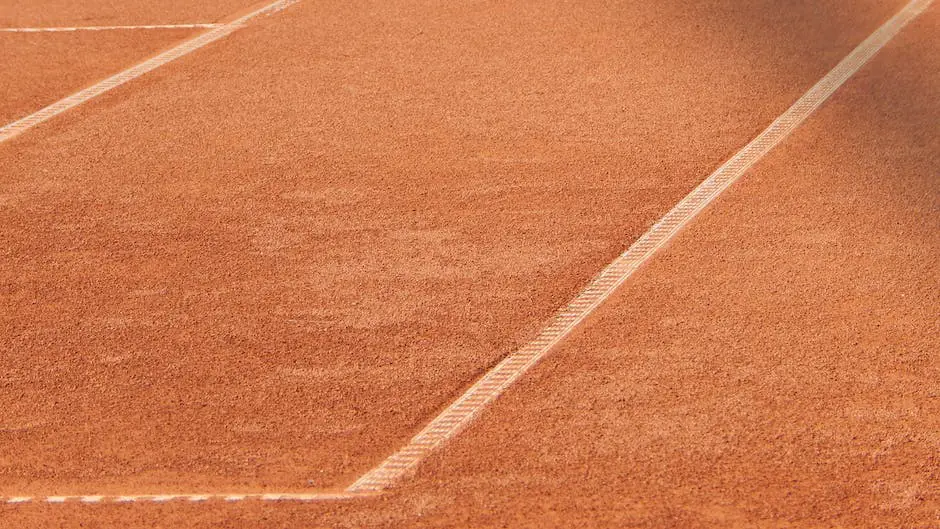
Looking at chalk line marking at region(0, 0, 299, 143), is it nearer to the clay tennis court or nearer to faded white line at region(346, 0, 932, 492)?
the clay tennis court

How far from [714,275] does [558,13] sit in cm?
346

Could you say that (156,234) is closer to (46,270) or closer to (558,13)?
(46,270)

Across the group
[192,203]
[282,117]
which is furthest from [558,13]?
[192,203]

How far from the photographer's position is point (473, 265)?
5852 millimetres

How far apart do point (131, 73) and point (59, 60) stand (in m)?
0.62

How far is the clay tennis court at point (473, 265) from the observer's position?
14.8ft

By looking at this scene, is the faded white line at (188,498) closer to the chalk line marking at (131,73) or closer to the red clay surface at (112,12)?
the chalk line marking at (131,73)

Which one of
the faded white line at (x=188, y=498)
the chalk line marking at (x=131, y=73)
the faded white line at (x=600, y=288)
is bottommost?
the faded white line at (x=600, y=288)

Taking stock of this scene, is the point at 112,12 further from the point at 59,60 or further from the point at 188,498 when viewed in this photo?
the point at 188,498

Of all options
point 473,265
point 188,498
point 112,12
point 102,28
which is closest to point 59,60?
point 102,28

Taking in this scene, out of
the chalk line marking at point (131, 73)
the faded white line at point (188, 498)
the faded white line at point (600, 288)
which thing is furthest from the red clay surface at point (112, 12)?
the faded white line at point (188, 498)

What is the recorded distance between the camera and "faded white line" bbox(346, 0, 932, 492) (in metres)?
4.60

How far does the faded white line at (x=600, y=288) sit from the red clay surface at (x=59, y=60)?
395 cm

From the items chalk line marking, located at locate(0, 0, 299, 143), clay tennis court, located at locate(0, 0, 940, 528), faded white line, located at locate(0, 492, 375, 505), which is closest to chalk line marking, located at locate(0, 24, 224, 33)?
clay tennis court, located at locate(0, 0, 940, 528)
